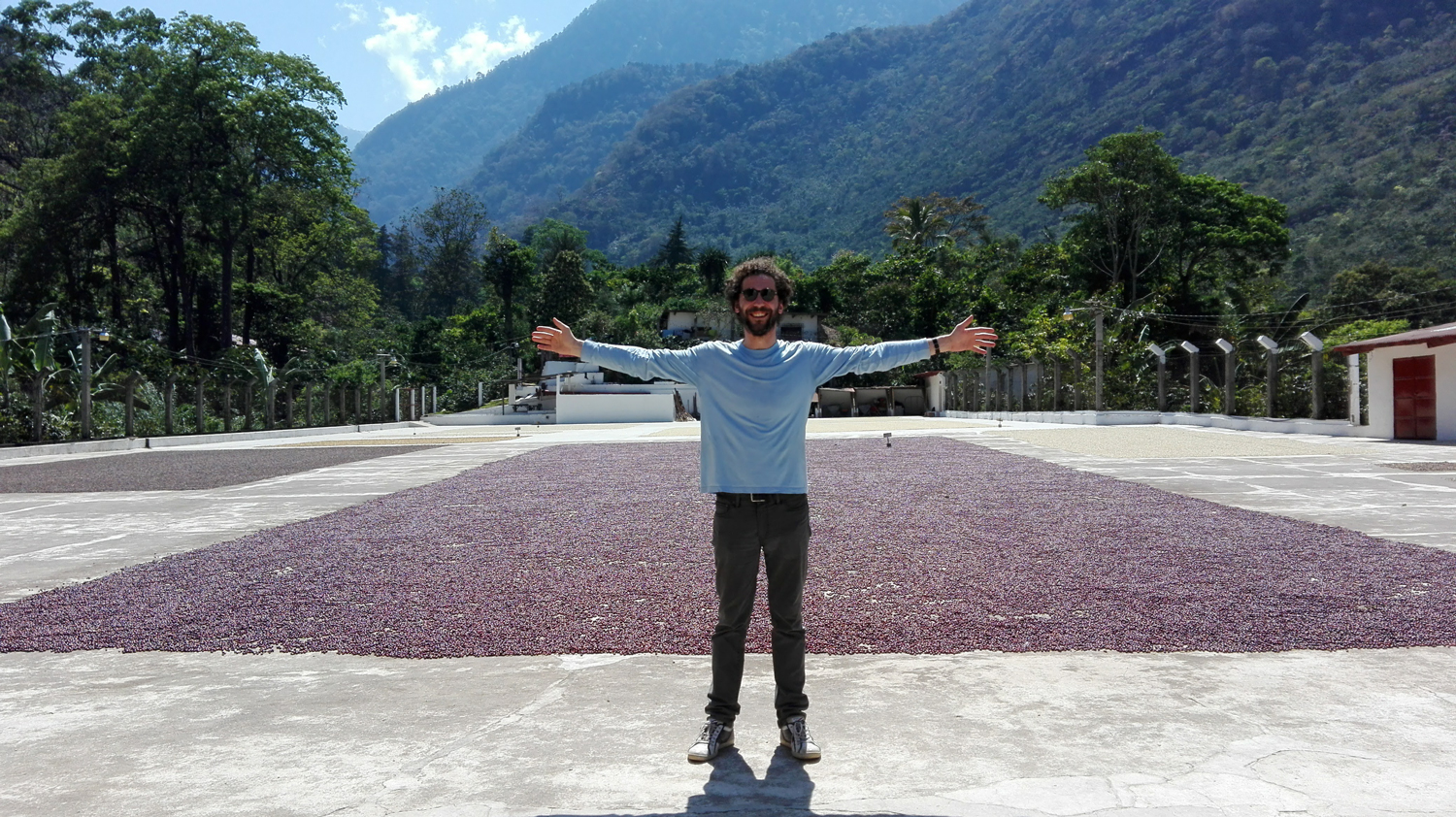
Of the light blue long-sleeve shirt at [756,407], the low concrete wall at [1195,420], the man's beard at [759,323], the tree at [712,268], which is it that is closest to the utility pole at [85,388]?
the light blue long-sleeve shirt at [756,407]

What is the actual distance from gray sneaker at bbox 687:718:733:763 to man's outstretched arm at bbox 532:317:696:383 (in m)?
1.14

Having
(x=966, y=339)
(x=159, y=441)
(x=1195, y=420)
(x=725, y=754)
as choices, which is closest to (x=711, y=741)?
(x=725, y=754)

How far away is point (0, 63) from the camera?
4734 cm

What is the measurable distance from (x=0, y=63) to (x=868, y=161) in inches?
4594

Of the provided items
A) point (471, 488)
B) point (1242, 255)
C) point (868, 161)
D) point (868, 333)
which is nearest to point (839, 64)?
point (868, 161)

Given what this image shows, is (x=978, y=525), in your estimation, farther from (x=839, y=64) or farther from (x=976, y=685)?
(x=839, y=64)

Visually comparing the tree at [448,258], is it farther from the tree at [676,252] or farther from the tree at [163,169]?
the tree at [163,169]

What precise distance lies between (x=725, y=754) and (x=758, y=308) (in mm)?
1457

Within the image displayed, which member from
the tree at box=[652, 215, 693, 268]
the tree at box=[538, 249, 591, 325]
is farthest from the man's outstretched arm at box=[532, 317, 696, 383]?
the tree at box=[652, 215, 693, 268]

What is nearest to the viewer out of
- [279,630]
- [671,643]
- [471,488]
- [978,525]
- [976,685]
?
[976,685]

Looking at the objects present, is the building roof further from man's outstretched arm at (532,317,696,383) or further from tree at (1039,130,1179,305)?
tree at (1039,130,1179,305)

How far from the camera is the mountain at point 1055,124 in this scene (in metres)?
65.2

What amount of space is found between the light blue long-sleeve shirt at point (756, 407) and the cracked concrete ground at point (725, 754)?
34.4 inches

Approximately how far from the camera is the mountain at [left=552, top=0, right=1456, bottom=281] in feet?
214
